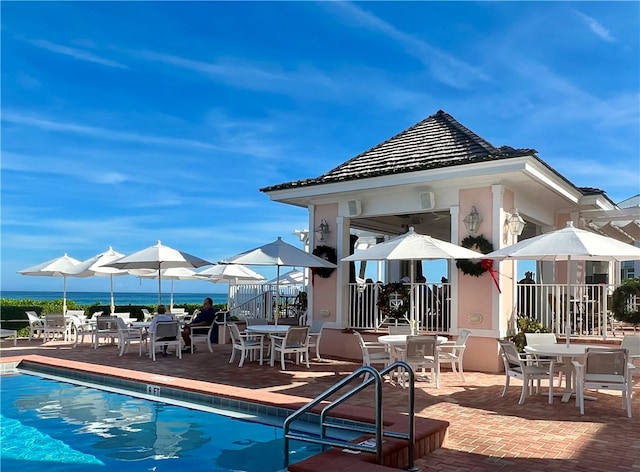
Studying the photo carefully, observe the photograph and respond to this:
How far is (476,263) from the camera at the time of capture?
1043 cm

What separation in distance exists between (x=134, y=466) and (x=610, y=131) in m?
20.8

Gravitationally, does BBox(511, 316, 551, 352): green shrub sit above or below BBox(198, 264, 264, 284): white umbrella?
below

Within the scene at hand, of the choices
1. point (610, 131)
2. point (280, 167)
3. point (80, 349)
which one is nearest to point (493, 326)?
point (80, 349)

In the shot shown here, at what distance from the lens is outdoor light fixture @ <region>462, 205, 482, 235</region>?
415 inches

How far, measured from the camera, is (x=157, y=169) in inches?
1483

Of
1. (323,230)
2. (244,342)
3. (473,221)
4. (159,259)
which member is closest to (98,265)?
(159,259)

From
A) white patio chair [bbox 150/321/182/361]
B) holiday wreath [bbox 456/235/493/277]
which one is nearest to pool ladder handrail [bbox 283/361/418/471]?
holiday wreath [bbox 456/235/493/277]

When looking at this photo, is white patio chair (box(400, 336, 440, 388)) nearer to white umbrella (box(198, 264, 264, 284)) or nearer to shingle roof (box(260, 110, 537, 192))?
shingle roof (box(260, 110, 537, 192))

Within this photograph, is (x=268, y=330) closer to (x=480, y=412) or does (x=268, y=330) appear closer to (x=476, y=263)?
(x=476, y=263)

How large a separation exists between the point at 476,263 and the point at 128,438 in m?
7.04

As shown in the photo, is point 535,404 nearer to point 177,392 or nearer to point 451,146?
point 177,392

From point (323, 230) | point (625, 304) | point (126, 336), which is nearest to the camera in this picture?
point (625, 304)

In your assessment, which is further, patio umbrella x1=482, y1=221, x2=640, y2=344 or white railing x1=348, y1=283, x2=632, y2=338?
white railing x1=348, y1=283, x2=632, y2=338

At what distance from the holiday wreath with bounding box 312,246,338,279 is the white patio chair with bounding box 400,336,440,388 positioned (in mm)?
4609
